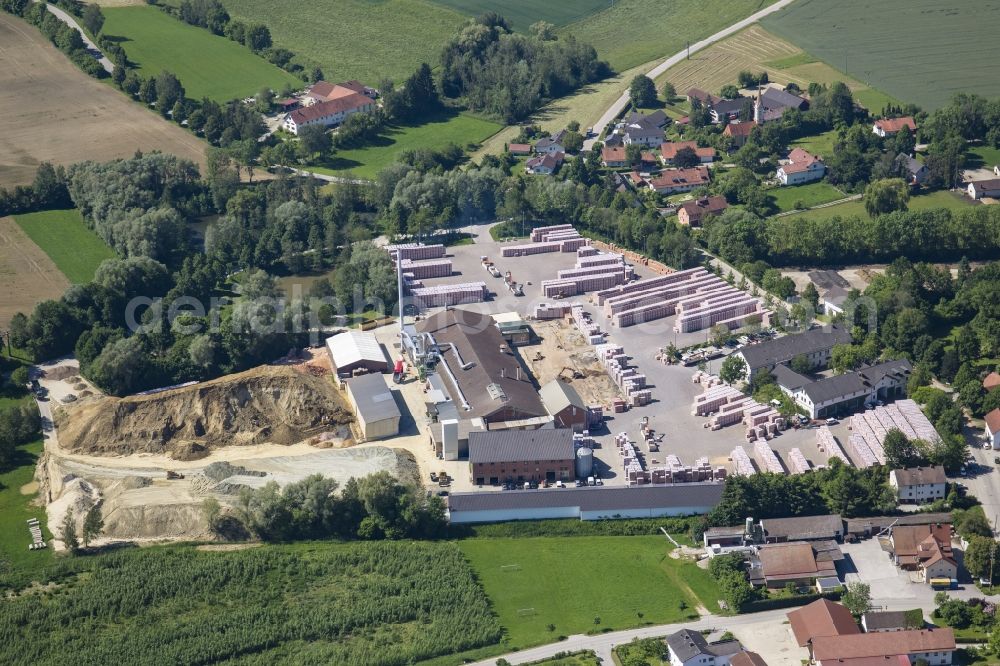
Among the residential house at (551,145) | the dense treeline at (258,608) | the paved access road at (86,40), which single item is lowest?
the dense treeline at (258,608)

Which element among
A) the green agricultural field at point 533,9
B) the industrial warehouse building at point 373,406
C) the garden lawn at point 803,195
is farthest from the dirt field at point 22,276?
the green agricultural field at point 533,9

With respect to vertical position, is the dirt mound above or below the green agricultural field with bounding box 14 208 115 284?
below

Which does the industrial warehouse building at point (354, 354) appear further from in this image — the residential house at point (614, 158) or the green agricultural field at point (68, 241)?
the residential house at point (614, 158)

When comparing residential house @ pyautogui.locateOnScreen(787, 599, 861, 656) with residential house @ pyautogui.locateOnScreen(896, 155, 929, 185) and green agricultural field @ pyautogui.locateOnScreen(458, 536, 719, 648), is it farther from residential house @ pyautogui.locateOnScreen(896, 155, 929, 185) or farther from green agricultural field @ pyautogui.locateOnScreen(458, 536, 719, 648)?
residential house @ pyautogui.locateOnScreen(896, 155, 929, 185)

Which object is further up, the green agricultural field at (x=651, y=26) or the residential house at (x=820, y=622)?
the green agricultural field at (x=651, y=26)

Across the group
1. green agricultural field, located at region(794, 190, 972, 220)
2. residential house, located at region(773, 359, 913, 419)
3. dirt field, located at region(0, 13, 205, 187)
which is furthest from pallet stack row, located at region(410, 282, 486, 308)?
dirt field, located at region(0, 13, 205, 187)

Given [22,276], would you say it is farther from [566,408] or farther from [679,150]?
[679,150]

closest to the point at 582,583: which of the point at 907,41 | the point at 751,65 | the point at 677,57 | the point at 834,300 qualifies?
the point at 834,300

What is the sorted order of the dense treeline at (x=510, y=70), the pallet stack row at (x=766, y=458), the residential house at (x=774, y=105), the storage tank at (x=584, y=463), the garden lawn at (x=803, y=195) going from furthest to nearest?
1. the dense treeline at (x=510, y=70)
2. the residential house at (x=774, y=105)
3. the garden lawn at (x=803, y=195)
4. the pallet stack row at (x=766, y=458)
5. the storage tank at (x=584, y=463)
